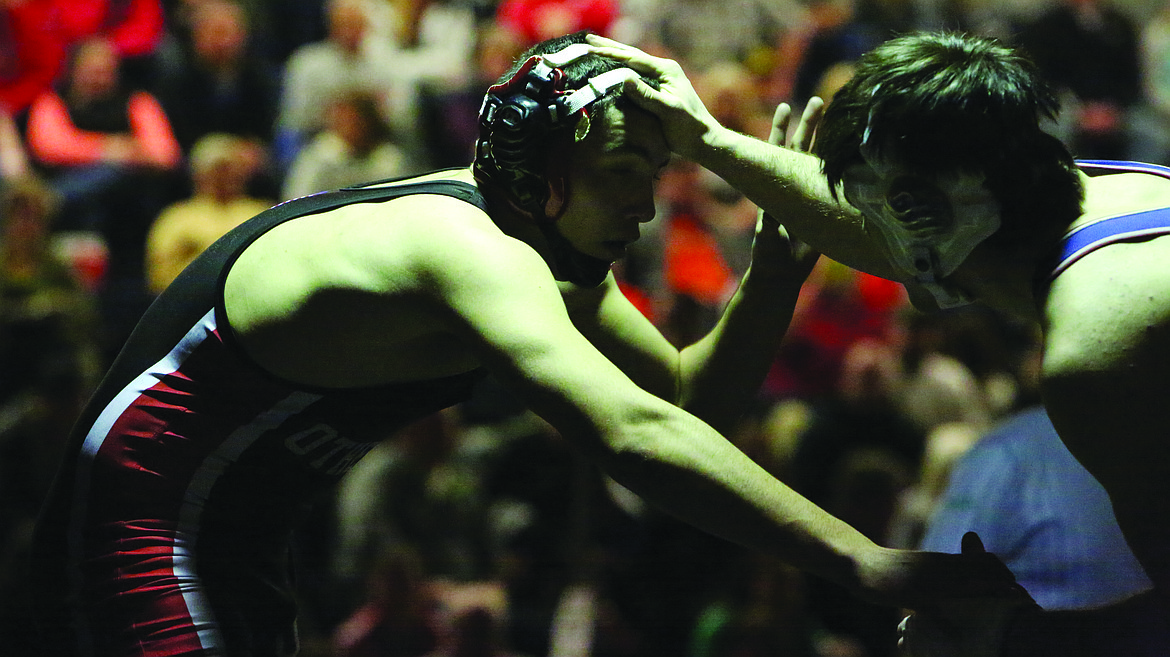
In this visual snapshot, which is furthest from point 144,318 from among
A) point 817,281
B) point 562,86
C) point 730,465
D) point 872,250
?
point 817,281

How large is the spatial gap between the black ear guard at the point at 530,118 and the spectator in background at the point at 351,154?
102 inches

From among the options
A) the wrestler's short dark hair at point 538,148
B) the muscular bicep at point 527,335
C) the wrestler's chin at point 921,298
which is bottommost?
the wrestler's chin at point 921,298

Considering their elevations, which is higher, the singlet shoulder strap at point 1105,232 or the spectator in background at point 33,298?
the singlet shoulder strap at point 1105,232

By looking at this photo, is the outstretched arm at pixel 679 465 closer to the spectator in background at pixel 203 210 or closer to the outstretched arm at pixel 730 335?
the outstretched arm at pixel 730 335

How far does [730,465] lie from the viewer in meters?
1.55

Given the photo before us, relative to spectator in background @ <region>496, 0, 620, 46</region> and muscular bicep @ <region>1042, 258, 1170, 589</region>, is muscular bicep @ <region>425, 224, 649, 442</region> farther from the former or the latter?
spectator in background @ <region>496, 0, 620, 46</region>

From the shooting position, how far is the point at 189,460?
1.84m

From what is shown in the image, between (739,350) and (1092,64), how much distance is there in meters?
3.61

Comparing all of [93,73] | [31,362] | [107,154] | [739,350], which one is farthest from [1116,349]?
[93,73]

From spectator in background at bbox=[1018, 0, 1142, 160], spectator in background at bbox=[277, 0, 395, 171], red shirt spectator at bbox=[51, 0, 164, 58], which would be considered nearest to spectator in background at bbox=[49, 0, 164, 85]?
red shirt spectator at bbox=[51, 0, 164, 58]

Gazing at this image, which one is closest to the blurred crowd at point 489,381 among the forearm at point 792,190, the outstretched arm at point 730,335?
the outstretched arm at point 730,335

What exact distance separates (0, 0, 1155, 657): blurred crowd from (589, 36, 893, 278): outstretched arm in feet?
5.44

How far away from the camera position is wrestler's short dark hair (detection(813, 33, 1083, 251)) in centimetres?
155

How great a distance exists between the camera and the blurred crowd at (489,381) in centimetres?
366
